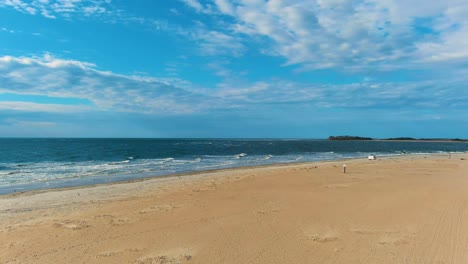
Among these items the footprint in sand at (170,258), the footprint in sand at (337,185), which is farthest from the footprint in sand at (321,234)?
the footprint in sand at (337,185)

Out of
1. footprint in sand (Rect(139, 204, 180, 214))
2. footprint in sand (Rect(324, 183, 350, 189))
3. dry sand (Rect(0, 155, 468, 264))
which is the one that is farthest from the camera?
footprint in sand (Rect(324, 183, 350, 189))

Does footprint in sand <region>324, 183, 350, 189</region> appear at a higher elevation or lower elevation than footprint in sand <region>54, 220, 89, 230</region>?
higher

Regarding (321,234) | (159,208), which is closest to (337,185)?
(321,234)

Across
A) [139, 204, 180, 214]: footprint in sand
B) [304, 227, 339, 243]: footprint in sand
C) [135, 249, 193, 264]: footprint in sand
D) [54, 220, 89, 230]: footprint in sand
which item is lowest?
[135, 249, 193, 264]: footprint in sand

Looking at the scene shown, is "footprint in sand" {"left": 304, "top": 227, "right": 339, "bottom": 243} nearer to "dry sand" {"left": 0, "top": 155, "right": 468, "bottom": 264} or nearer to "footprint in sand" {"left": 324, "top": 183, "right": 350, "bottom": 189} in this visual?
"dry sand" {"left": 0, "top": 155, "right": 468, "bottom": 264}

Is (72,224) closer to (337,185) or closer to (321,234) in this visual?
(321,234)

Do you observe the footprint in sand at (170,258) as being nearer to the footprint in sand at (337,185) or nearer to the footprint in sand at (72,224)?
the footprint in sand at (72,224)

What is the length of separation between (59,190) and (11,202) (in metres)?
2.99

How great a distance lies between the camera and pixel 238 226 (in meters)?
9.04

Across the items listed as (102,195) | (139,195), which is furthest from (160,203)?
(102,195)

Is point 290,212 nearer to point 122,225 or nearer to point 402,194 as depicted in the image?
point 122,225

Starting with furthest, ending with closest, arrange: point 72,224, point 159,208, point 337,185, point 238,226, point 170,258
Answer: point 337,185
point 159,208
point 72,224
point 238,226
point 170,258

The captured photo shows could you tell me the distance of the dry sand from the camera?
698 centimetres

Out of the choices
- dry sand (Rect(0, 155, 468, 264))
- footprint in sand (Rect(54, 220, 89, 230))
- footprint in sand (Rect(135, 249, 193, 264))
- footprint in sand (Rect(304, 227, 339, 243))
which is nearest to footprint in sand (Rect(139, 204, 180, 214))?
dry sand (Rect(0, 155, 468, 264))
